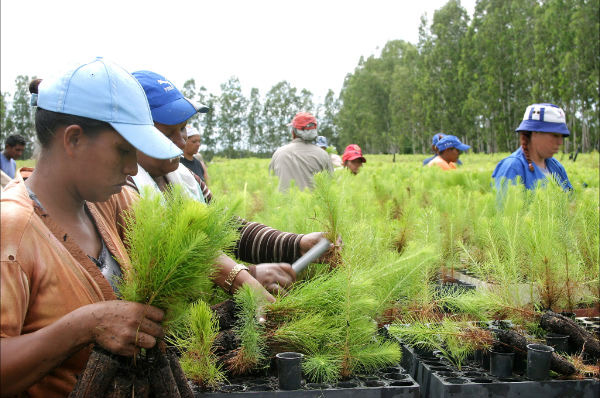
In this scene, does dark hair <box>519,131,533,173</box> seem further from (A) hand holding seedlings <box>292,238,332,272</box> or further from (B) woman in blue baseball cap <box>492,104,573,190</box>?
(A) hand holding seedlings <box>292,238,332,272</box>

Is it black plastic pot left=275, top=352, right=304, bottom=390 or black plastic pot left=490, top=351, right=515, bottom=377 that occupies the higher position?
black plastic pot left=275, top=352, right=304, bottom=390

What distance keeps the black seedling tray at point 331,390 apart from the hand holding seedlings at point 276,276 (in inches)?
21.8

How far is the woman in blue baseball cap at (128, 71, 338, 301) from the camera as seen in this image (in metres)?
1.99

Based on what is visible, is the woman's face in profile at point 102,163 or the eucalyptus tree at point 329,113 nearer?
the woman's face in profile at point 102,163

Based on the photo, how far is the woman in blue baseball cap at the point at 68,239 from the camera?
1097mm

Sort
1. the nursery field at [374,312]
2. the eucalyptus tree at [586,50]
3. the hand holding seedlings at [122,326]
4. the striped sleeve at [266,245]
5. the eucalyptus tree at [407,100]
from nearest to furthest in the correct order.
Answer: the hand holding seedlings at [122,326]
the nursery field at [374,312]
the striped sleeve at [266,245]
the eucalyptus tree at [586,50]
the eucalyptus tree at [407,100]

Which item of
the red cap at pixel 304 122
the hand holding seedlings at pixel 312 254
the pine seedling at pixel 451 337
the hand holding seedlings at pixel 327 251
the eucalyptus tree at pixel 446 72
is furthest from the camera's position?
the eucalyptus tree at pixel 446 72

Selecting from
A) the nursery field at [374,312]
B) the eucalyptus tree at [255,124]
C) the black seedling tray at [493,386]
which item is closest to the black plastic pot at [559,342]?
the nursery field at [374,312]

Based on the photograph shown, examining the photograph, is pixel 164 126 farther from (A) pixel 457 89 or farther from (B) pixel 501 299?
(A) pixel 457 89

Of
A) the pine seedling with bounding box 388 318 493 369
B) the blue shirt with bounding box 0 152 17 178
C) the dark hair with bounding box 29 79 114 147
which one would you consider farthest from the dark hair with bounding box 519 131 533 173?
the blue shirt with bounding box 0 152 17 178

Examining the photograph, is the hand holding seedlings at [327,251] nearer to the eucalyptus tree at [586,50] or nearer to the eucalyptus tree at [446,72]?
the eucalyptus tree at [586,50]

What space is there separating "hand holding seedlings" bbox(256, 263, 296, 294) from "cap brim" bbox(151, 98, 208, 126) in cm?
76

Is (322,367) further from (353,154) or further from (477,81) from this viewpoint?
(477,81)

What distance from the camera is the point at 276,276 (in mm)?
2068
